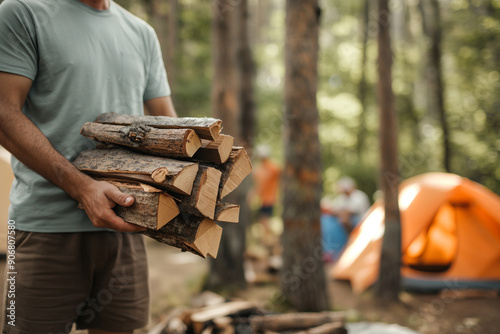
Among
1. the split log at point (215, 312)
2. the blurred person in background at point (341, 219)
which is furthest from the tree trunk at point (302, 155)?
the blurred person in background at point (341, 219)

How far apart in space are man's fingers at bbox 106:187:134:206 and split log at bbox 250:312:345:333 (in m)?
2.38

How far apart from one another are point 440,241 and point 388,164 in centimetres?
205

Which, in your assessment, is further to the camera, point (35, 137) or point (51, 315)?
point (51, 315)

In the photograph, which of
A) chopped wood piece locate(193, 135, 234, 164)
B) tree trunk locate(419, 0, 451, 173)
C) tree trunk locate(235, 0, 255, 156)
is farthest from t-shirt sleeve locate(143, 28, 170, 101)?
tree trunk locate(419, 0, 451, 173)

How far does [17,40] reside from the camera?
55.5 inches

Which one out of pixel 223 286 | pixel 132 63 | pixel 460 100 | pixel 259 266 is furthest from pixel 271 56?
pixel 132 63

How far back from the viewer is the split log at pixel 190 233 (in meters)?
1.41

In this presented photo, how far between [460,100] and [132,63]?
1211 cm

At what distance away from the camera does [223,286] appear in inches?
207

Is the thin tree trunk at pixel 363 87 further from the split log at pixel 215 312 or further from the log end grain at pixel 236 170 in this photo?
the log end grain at pixel 236 170

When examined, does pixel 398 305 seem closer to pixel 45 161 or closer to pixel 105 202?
pixel 105 202

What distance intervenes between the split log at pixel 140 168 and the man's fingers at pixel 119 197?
0.07m

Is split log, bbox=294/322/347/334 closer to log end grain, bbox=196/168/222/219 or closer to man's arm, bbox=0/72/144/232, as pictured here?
log end grain, bbox=196/168/222/219

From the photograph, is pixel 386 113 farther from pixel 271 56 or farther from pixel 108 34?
pixel 271 56
